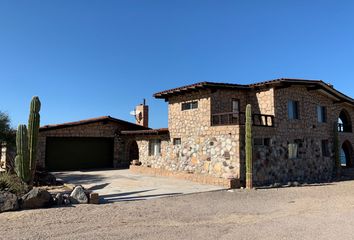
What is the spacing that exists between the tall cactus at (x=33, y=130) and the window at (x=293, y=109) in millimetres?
14433

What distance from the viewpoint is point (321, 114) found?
21250mm

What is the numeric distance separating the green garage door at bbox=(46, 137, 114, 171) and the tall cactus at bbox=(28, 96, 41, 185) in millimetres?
9739

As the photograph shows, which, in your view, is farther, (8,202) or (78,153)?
(78,153)

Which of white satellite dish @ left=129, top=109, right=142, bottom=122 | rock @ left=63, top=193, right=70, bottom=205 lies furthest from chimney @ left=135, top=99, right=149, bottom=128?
rock @ left=63, top=193, right=70, bottom=205

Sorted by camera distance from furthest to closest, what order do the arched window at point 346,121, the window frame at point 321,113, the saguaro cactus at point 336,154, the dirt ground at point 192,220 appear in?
1. the arched window at point 346,121
2. the saguaro cactus at point 336,154
3. the window frame at point 321,113
4. the dirt ground at point 192,220

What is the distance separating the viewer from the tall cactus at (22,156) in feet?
37.1

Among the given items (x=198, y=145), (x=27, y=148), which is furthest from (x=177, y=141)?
(x=27, y=148)

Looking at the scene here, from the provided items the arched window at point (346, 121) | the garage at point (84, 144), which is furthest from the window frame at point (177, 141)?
the arched window at point (346, 121)

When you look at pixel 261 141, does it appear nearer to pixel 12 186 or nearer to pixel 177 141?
pixel 177 141

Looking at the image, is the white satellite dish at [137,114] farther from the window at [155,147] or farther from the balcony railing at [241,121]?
the balcony railing at [241,121]

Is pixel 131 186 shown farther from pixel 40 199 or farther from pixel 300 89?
pixel 300 89

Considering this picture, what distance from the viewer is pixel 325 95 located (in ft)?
70.4

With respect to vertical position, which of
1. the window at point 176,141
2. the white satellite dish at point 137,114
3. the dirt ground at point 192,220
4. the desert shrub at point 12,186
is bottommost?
the dirt ground at point 192,220

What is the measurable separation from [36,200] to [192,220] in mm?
5074
